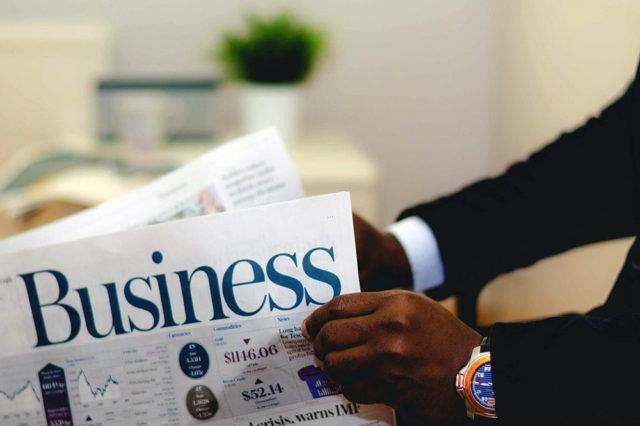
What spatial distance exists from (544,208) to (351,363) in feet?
1.40

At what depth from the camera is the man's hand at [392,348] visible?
1.51ft

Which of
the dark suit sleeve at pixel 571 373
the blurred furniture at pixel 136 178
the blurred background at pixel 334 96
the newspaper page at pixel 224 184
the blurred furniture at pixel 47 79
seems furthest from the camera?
the blurred furniture at pixel 47 79

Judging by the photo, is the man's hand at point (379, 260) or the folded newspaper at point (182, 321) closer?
the folded newspaper at point (182, 321)

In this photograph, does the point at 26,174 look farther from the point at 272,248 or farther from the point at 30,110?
the point at 272,248

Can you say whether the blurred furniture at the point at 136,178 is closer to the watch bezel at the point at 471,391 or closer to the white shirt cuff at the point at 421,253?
the white shirt cuff at the point at 421,253

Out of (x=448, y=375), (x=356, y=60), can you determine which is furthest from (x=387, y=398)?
(x=356, y=60)

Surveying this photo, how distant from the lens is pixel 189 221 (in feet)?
1.65

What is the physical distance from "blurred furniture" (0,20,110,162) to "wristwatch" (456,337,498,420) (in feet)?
5.02

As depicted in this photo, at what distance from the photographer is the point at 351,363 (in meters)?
0.46

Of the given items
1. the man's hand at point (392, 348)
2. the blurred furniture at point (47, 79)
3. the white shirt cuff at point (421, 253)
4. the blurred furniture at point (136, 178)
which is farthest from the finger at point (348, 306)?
the blurred furniture at point (47, 79)

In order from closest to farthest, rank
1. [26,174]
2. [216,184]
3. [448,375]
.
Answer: [448,375] < [216,184] < [26,174]

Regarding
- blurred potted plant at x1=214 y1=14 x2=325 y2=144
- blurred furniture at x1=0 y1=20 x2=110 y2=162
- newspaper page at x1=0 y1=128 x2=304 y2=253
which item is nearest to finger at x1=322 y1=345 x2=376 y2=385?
newspaper page at x1=0 y1=128 x2=304 y2=253

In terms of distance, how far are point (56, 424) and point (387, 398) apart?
27cm

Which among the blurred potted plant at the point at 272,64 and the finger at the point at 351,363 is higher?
the blurred potted plant at the point at 272,64
